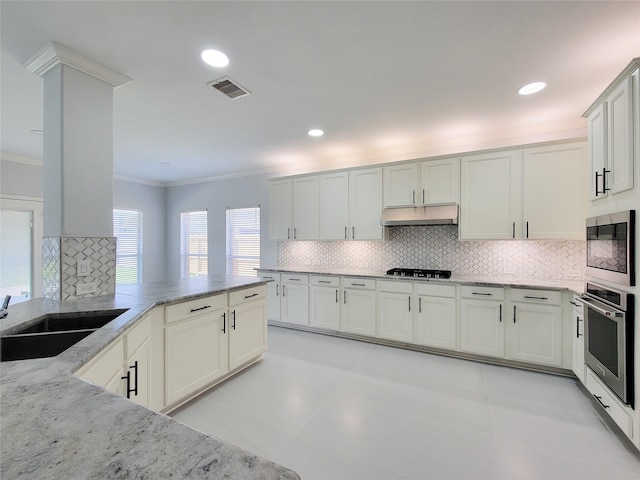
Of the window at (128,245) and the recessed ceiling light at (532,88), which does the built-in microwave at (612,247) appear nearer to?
the recessed ceiling light at (532,88)

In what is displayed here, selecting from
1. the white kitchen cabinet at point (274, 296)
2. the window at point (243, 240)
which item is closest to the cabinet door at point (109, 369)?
the white kitchen cabinet at point (274, 296)

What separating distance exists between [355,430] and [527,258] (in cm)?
281

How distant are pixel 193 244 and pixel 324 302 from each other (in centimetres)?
359

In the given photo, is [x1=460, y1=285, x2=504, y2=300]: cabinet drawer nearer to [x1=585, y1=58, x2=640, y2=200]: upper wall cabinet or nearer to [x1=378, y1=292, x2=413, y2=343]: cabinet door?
[x1=378, y1=292, x2=413, y2=343]: cabinet door

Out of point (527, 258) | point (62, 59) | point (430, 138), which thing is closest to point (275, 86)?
point (62, 59)

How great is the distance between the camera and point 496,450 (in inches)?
73.1

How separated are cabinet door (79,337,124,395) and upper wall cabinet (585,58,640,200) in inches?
119

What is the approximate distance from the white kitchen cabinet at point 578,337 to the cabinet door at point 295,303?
2.93m

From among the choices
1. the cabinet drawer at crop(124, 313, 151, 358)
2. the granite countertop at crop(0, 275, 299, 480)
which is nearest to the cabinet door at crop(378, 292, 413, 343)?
the cabinet drawer at crop(124, 313, 151, 358)

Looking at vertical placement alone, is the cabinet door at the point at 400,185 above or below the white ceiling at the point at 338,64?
below

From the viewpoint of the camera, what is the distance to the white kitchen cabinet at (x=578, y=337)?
2475mm

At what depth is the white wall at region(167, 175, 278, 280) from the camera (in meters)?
5.33

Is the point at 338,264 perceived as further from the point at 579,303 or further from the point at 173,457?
the point at 173,457

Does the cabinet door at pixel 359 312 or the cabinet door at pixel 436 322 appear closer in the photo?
the cabinet door at pixel 436 322
